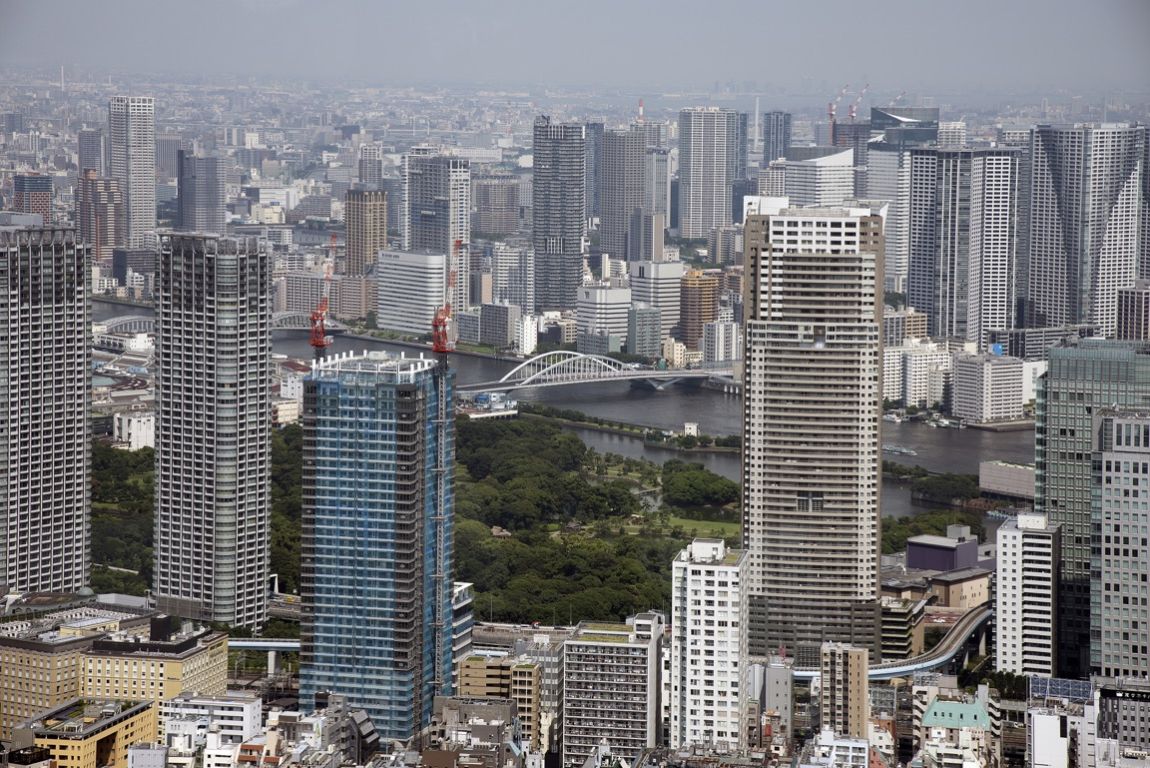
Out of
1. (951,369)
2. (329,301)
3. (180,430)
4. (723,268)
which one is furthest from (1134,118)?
(180,430)

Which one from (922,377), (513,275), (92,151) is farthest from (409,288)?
(92,151)

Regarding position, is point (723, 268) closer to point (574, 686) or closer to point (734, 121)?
point (734, 121)

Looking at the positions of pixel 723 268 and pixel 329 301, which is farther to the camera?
pixel 723 268

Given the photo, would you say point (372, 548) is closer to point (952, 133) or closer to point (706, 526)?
point (706, 526)

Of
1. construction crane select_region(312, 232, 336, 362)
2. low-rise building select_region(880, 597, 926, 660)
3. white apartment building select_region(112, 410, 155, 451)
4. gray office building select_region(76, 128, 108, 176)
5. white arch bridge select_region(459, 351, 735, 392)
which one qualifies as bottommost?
low-rise building select_region(880, 597, 926, 660)

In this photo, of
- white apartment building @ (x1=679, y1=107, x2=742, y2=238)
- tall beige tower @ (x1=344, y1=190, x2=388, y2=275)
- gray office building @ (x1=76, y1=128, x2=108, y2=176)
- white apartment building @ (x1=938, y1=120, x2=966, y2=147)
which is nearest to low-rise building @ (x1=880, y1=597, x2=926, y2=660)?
gray office building @ (x1=76, y1=128, x2=108, y2=176)

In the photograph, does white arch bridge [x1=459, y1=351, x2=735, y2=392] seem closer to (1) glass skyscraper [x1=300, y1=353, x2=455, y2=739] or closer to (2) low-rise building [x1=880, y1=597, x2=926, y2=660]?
(2) low-rise building [x1=880, y1=597, x2=926, y2=660]

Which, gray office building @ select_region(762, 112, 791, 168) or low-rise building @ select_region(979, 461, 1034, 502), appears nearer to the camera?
low-rise building @ select_region(979, 461, 1034, 502)
